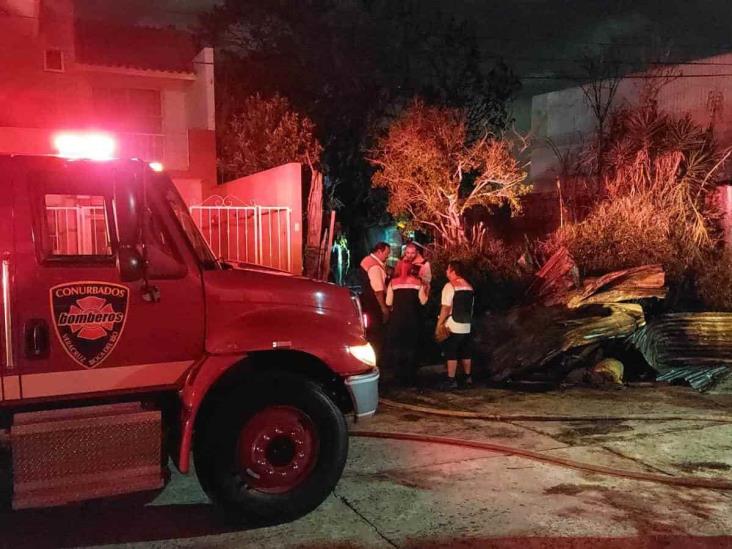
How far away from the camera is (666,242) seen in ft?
40.2

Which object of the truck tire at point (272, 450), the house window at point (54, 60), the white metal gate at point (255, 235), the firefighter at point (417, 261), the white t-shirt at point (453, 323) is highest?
the house window at point (54, 60)

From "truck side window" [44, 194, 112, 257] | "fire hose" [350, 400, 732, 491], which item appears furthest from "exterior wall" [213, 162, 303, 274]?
"truck side window" [44, 194, 112, 257]

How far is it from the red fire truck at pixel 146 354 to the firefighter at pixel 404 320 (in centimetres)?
376

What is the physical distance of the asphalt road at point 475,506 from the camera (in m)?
4.44

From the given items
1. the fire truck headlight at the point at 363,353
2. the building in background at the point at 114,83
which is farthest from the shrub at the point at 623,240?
the fire truck headlight at the point at 363,353

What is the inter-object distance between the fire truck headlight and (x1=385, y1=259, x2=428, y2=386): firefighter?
3.64 meters

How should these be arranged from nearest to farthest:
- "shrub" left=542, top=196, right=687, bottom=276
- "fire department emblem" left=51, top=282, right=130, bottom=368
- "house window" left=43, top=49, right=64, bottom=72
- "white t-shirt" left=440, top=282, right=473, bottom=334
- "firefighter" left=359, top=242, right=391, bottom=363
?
"fire department emblem" left=51, top=282, right=130, bottom=368, "white t-shirt" left=440, top=282, right=473, bottom=334, "firefighter" left=359, top=242, right=391, bottom=363, "shrub" left=542, top=196, right=687, bottom=276, "house window" left=43, top=49, right=64, bottom=72

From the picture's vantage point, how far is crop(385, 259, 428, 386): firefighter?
870 centimetres

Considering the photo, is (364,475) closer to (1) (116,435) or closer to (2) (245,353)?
(2) (245,353)

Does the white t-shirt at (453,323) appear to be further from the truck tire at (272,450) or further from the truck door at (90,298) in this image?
the truck door at (90,298)

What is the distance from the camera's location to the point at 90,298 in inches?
167

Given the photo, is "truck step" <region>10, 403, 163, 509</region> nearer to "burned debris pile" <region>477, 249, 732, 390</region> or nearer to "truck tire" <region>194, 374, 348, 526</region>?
"truck tire" <region>194, 374, 348, 526</region>

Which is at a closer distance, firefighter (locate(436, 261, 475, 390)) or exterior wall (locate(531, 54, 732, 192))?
firefighter (locate(436, 261, 475, 390))

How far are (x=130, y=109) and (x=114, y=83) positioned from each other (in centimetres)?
66
